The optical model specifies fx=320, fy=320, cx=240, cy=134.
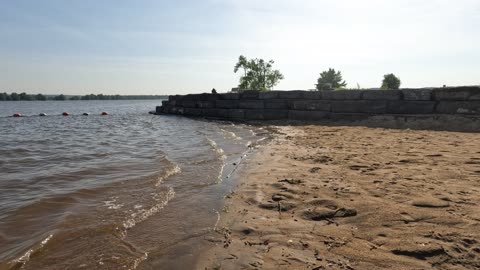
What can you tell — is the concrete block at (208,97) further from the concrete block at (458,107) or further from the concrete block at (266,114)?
the concrete block at (458,107)

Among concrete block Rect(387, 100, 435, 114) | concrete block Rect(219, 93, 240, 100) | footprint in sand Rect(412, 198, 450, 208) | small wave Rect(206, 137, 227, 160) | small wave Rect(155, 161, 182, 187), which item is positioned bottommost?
small wave Rect(155, 161, 182, 187)

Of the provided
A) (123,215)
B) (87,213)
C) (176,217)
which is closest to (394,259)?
(176,217)

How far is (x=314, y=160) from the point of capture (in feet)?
20.6

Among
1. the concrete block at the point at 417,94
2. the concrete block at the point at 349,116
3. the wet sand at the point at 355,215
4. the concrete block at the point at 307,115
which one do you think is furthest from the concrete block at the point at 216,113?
the wet sand at the point at 355,215

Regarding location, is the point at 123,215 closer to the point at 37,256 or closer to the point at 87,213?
the point at 87,213

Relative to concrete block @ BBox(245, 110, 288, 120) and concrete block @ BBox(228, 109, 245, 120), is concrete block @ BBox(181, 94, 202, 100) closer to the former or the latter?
concrete block @ BBox(228, 109, 245, 120)

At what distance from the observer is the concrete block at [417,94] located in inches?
450

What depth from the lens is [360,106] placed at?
43.7 feet

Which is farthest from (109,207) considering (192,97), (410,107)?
(192,97)

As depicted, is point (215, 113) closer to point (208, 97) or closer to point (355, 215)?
point (208, 97)

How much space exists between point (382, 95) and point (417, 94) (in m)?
1.32

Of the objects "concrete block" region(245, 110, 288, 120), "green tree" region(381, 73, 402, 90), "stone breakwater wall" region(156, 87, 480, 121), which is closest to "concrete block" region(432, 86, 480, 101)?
"stone breakwater wall" region(156, 87, 480, 121)

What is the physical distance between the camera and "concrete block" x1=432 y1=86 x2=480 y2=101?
10508 millimetres

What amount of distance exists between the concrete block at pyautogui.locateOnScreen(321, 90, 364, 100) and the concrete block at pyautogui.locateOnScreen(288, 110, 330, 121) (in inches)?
30.5
